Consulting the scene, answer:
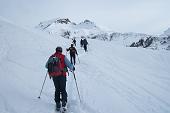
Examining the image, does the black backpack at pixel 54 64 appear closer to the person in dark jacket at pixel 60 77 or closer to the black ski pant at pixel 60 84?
the person in dark jacket at pixel 60 77

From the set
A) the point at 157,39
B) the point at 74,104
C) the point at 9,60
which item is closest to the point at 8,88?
the point at 74,104

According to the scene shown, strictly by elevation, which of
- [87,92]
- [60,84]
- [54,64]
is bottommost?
[87,92]

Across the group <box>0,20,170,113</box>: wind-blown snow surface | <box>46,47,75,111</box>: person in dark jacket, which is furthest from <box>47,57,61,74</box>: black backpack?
<box>0,20,170,113</box>: wind-blown snow surface

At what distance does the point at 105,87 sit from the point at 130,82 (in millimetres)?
2789

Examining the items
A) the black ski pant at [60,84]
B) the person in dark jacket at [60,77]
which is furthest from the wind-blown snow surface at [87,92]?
the black ski pant at [60,84]

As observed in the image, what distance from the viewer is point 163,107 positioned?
35.1ft

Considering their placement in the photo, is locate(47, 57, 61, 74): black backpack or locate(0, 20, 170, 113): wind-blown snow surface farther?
locate(0, 20, 170, 113): wind-blown snow surface

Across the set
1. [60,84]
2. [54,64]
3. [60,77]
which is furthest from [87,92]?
[54,64]

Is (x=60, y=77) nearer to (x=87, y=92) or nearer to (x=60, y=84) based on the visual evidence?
(x=60, y=84)

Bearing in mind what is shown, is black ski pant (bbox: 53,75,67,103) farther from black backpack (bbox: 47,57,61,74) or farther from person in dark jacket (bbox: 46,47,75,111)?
black backpack (bbox: 47,57,61,74)

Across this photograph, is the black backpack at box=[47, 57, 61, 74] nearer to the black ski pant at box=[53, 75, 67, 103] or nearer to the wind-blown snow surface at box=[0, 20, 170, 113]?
the black ski pant at box=[53, 75, 67, 103]

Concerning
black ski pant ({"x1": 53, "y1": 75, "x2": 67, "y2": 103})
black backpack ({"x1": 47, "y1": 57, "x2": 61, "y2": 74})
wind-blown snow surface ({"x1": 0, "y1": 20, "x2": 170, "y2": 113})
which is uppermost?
black backpack ({"x1": 47, "y1": 57, "x2": 61, "y2": 74})

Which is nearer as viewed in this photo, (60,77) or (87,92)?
(60,77)

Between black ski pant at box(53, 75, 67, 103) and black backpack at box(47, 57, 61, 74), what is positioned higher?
black backpack at box(47, 57, 61, 74)
